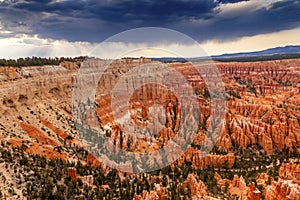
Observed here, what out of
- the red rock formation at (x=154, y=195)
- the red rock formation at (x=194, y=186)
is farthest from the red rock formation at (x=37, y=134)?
the red rock formation at (x=154, y=195)

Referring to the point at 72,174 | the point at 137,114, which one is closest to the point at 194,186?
the point at 72,174

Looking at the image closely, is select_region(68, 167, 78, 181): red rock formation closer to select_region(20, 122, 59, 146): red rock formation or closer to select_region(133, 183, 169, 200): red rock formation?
select_region(133, 183, 169, 200): red rock formation

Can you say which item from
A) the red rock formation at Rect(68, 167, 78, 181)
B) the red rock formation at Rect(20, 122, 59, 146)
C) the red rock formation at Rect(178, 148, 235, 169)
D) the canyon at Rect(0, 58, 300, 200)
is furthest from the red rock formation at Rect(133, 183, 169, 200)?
the red rock formation at Rect(20, 122, 59, 146)

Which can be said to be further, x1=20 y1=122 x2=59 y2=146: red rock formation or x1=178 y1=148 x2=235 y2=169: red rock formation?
x1=178 y1=148 x2=235 y2=169: red rock formation

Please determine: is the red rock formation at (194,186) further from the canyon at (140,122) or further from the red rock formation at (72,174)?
the red rock formation at (72,174)

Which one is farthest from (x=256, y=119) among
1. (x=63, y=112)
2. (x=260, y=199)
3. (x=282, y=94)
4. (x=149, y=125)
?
(x=260, y=199)

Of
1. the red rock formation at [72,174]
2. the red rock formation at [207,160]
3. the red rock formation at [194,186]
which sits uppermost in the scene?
the red rock formation at [72,174]

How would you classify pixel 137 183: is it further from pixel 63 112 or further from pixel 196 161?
pixel 63 112

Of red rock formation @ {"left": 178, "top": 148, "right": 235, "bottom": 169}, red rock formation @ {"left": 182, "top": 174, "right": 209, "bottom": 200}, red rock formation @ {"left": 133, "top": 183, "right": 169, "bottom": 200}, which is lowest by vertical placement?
red rock formation @ {"left": 178, "top": 148, "right": 235, "bottom": 169}

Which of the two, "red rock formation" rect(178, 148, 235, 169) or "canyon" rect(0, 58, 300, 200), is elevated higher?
"canyon" rect(0, 58, 300, 200)

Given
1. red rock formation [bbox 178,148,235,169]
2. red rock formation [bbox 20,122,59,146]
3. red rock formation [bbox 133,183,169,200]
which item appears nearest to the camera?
red rock formation [bbox 133,183,169,200]

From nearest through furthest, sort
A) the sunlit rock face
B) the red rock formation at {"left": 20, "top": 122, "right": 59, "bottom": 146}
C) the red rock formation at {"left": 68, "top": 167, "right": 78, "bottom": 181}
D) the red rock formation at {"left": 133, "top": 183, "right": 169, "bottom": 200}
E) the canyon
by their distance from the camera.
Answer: the red rock formation at {"left": 133, "top": 183, "right": 169, "bottom": 200} < the red rock formation at {"left": 68, "top": 167, "right": 78, "bottom": 181} < the canyon < the red rock formation at {"left": 20, "top": 122, "right": 59, "bottom": 146} < the sunlit rock face
